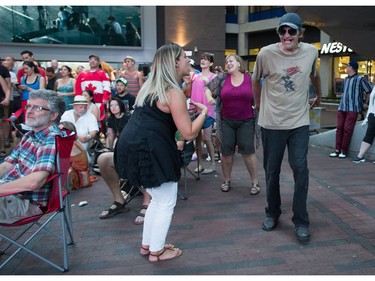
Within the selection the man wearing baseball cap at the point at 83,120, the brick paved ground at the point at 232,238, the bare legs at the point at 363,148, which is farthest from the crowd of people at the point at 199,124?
the bare legs at the point at 363,148

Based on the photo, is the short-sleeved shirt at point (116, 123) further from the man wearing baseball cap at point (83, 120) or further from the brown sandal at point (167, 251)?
the brown sandal at point (167, 251)

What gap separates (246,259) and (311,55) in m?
1.86

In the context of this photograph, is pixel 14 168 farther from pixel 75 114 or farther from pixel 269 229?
pixel 75 114

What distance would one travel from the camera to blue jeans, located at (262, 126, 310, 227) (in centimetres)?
338

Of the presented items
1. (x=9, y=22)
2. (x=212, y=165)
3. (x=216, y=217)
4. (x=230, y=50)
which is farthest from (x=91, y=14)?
(x=216, y=217)

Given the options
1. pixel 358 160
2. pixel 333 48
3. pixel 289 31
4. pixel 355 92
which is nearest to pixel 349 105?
pixel 355 92

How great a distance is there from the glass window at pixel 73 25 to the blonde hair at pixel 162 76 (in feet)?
55.9

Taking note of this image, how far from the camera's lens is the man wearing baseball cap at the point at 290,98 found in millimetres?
3307

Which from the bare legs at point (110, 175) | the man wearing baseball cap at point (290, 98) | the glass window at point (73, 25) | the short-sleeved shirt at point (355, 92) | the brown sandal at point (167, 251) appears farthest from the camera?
the glass window at point (73, 25)

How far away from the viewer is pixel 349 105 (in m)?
6.91

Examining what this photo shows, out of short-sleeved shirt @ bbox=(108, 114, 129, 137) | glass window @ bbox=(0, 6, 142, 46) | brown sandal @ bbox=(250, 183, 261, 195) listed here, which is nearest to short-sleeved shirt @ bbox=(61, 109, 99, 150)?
short-sleeved shirt @ bbox=(108, 114, 129, 137)

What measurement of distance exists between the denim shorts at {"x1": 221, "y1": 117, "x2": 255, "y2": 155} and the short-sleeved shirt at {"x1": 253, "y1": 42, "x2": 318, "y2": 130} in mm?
1290

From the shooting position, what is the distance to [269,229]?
3.66 m

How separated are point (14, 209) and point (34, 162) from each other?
39cm
